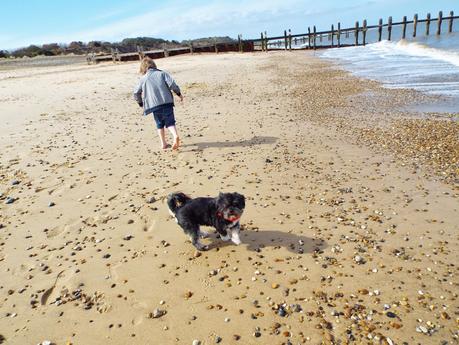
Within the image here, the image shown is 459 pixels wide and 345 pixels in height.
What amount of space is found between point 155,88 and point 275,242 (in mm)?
4891

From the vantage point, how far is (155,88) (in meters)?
7.92

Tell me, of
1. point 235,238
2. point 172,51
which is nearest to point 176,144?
point 235,238

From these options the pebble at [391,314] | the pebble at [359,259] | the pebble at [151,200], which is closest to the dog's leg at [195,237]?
the pebble at [151,200]

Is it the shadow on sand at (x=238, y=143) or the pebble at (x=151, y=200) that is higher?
the shadow on sand at (x=238, y=143)

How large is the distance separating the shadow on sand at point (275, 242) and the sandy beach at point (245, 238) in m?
0.03

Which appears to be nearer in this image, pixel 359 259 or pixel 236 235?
pixel 359 259

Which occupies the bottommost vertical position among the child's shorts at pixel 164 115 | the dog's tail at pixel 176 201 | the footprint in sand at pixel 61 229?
the footprint in sand at pixel 61 229

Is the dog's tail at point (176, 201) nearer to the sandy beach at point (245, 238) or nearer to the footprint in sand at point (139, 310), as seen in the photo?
the sandy beach at point (245, 238)

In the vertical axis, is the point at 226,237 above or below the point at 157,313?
above

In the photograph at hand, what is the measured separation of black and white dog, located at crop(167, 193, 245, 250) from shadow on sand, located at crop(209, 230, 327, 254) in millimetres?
245

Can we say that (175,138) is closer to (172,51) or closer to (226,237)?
(226,237)

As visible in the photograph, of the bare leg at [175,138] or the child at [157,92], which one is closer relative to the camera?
the child at [157,92]

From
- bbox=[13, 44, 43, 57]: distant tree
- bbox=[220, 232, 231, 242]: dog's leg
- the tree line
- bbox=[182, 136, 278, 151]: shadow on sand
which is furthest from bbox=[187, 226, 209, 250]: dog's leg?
bbox=[13, 44, 43, 57]: distant tree

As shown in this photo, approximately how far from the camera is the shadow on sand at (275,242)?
Answer: 176 inches
